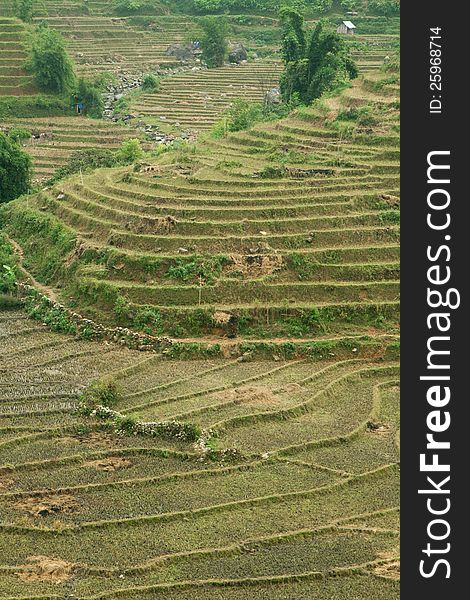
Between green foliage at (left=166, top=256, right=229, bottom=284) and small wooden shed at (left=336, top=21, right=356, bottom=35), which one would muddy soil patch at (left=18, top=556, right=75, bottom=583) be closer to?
green foliage at (left=166, top=256, right=229, bottom=284)

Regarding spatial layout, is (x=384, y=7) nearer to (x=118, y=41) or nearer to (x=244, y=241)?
(x=118, y=41)

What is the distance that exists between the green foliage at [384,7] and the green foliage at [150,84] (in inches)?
668

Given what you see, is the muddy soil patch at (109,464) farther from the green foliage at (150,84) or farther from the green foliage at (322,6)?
the green foliage at (322,6)

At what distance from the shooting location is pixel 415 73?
43.3 feet

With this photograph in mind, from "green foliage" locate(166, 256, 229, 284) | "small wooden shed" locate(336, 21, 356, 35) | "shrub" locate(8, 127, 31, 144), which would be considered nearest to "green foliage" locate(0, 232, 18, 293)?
"green foliage" locate(166, 256, 229, 284)

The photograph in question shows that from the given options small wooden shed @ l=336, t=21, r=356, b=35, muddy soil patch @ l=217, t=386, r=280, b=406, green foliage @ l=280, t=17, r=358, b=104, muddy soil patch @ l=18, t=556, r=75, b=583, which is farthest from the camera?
small wooden shed @ l=336, t=21, r=356, b=35

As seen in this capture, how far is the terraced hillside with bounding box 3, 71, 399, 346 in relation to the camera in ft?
101

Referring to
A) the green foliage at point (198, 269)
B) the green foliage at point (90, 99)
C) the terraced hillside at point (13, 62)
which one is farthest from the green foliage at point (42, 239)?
the terraced hillside at point (13, 62)

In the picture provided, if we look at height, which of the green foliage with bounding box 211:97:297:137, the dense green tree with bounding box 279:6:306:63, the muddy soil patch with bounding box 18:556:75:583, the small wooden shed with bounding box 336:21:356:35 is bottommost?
the muddy soil patch with bounding box 18:556:75:583

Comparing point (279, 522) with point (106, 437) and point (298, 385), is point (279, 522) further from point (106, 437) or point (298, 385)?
point (298, 385)

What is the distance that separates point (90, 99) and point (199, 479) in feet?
139

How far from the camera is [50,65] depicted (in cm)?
5997

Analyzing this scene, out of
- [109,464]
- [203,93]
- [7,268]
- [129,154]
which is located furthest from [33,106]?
[109,464]

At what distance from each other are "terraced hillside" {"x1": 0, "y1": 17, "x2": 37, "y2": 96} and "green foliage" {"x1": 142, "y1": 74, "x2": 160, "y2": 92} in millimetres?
7547
